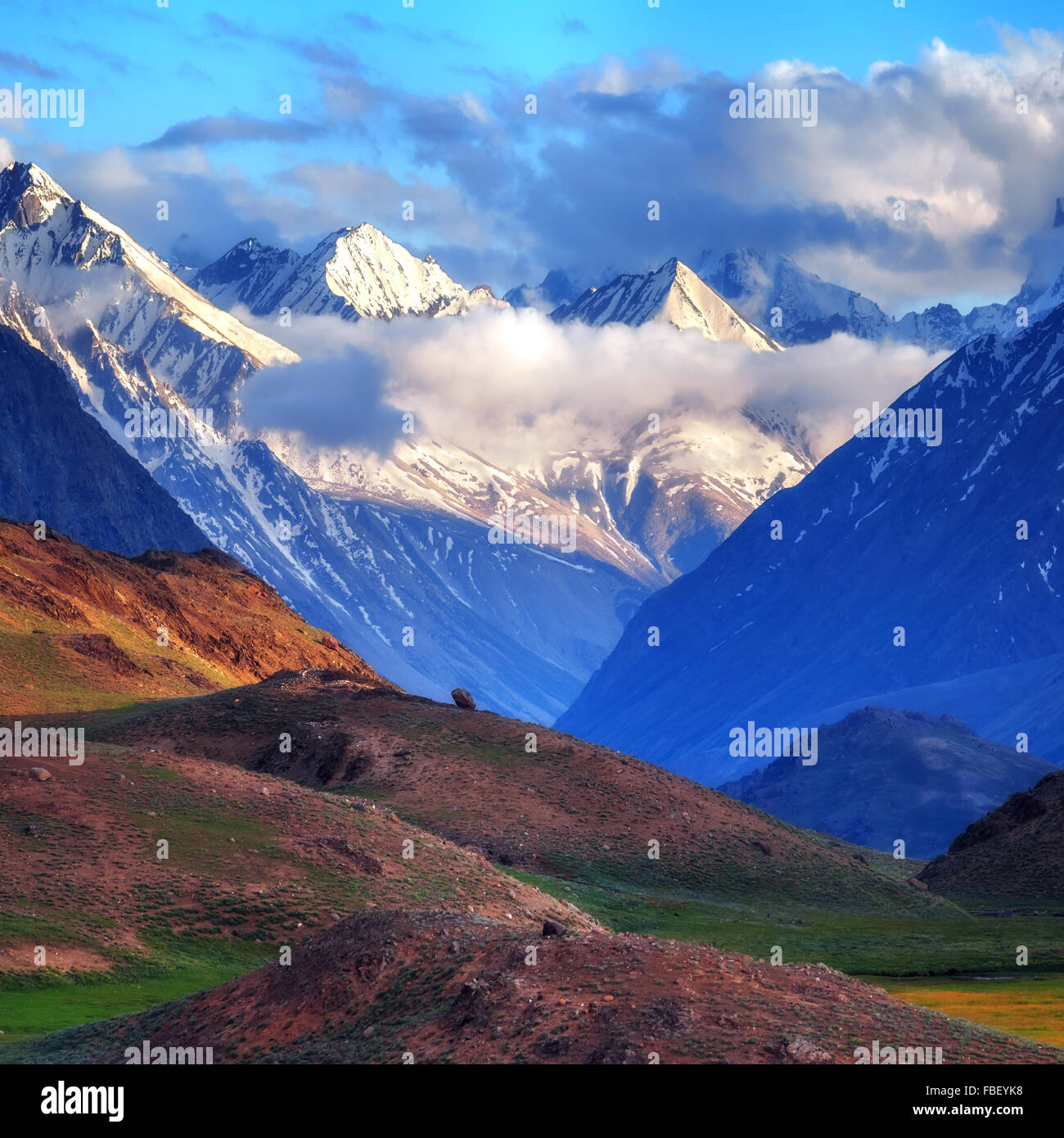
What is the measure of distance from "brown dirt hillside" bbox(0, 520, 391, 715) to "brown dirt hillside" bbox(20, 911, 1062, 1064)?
259 feet

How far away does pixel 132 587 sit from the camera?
179 meters

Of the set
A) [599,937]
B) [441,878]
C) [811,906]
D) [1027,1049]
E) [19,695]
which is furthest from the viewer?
[19,695]

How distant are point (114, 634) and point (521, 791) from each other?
212ft

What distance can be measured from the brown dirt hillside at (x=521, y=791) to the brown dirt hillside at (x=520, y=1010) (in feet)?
177

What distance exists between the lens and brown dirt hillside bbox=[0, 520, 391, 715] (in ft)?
430

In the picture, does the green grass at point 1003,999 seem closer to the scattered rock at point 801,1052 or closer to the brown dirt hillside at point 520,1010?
the brown dirt hillside at point 520,1010

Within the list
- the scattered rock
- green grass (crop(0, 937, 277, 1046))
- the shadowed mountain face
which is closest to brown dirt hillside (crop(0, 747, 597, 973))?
green grass (crop(0, 937, 277, 1046))

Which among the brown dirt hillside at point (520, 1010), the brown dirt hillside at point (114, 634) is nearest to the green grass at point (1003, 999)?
the brown dirt hillside at point (520, 1010)

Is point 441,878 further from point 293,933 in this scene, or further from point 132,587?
point 132,587

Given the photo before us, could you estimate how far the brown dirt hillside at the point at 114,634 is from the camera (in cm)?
13100

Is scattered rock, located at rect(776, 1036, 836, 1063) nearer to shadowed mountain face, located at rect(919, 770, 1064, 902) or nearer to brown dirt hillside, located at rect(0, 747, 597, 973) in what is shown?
brown dirt hillside, located at rect(0, 747, 597, 973)

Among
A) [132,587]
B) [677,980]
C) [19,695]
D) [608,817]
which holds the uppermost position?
[132,587]
